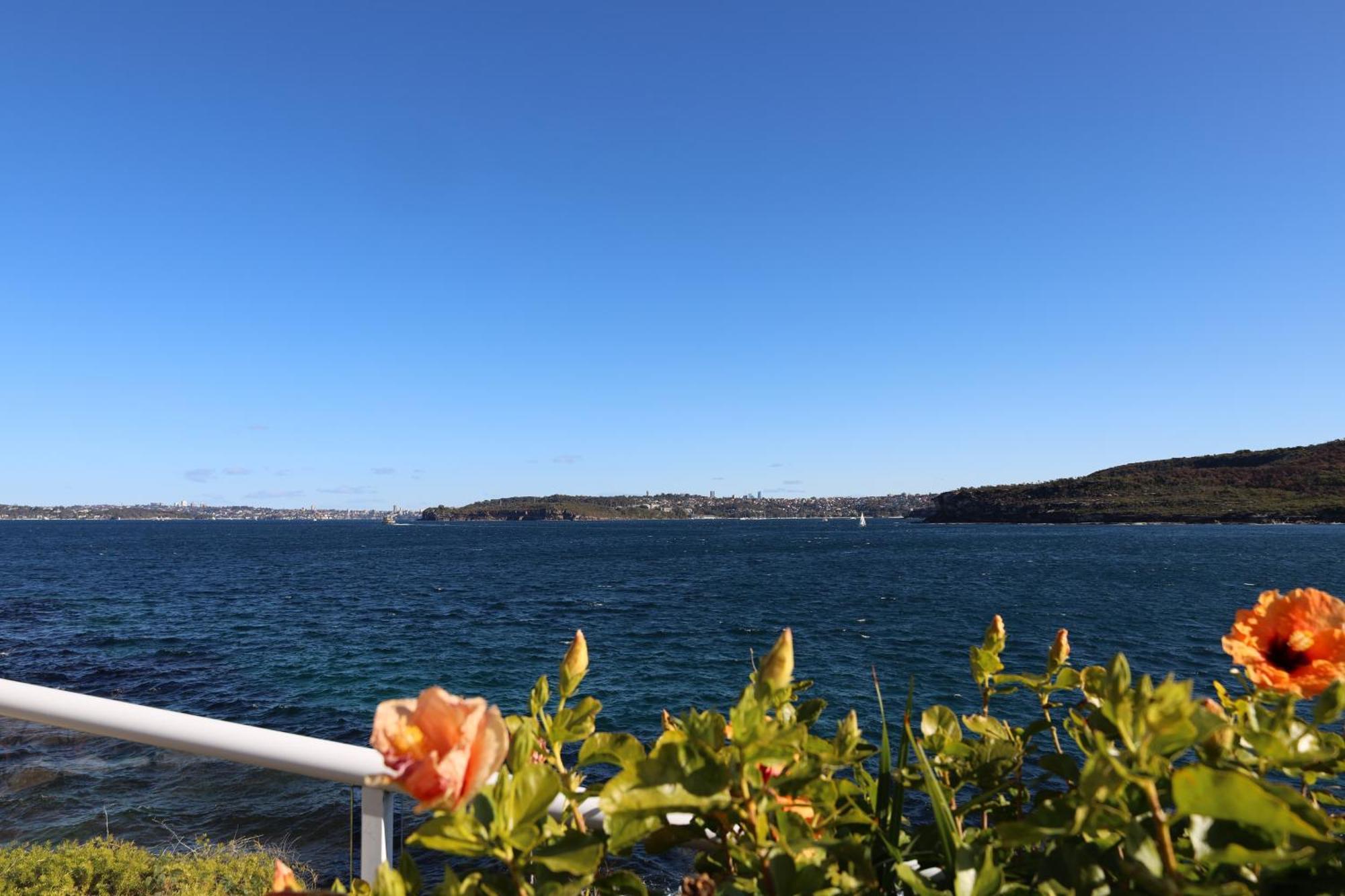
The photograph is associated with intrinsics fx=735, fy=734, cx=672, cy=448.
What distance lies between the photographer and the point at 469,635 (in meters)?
27.6

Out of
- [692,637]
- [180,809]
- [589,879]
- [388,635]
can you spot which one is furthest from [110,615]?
[589,879]

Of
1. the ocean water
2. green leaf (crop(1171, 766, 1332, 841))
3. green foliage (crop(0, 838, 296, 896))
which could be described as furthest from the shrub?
green foliage (crop(0, 838, 296, 896))

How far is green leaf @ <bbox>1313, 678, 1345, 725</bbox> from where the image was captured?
0.77 m

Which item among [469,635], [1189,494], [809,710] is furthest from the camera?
[1189,494]

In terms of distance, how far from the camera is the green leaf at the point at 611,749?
0.85 m

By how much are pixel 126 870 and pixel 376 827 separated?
43.0 inches

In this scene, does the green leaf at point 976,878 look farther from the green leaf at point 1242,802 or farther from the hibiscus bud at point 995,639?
the hibiscus bud at point 995,639

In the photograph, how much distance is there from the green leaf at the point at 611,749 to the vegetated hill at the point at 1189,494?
135 m

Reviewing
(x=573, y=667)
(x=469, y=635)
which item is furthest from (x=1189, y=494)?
(x=573, y=667)

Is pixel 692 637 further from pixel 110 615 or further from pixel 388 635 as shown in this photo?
pixel 110 615

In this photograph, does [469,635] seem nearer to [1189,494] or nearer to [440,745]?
[440,745]

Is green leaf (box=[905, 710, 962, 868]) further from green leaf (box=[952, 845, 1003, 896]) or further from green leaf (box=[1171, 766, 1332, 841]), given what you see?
green leaf (box=[1171, 766, 1332, 841])

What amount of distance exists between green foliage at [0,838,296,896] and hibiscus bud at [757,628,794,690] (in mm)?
1896

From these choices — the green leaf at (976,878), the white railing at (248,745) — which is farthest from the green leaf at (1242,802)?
the white railing at (248,745)
